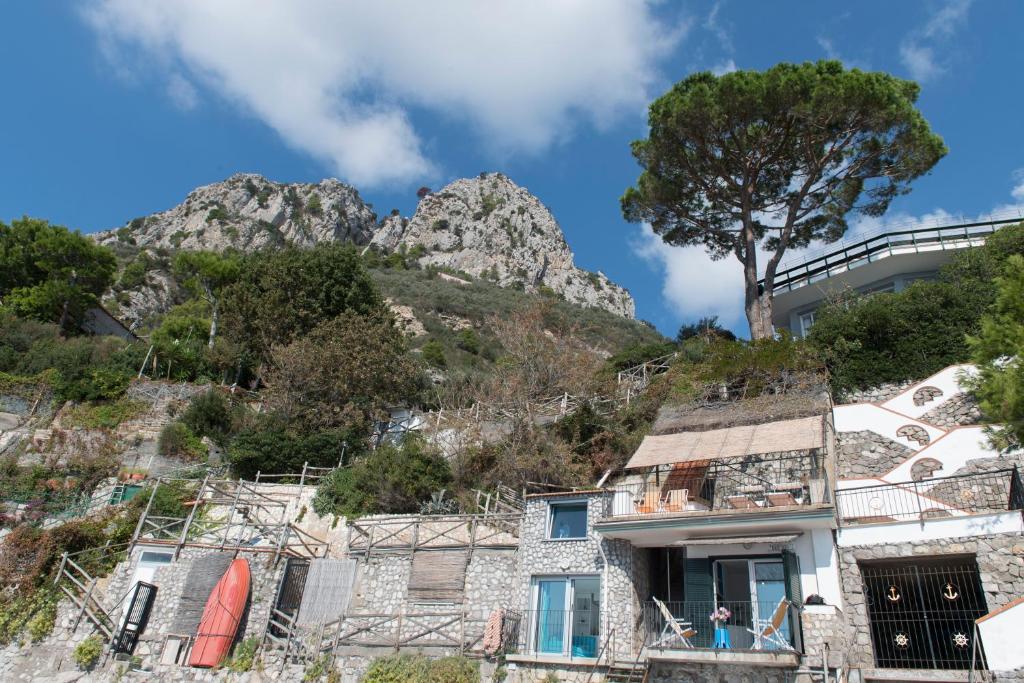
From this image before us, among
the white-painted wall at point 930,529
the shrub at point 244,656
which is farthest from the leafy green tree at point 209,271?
the white-painted wall at point 930,529

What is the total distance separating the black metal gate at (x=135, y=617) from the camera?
18.1m

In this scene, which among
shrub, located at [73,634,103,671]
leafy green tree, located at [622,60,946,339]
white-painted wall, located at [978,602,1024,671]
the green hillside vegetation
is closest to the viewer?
white-painted wall, located at [978,602,1024,671]

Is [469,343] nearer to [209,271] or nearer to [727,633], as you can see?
[209,271]

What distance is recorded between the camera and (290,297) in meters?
37.0

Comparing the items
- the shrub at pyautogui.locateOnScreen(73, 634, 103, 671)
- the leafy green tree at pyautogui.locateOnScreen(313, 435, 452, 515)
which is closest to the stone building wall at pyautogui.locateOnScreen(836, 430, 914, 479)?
the leafy green tree at pyautogui.locateOnScreen(313, 435, 452, 515)

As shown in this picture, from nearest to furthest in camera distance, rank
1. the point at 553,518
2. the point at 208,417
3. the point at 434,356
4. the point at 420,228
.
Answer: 1. the point at 553,518
2. the point at 208,417
3. the point at 434,356
4. the point at 420,228

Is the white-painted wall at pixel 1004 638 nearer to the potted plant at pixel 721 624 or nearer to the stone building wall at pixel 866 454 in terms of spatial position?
the potted plant at pixel 721 624

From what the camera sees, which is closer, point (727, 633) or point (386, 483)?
point (727, 633)

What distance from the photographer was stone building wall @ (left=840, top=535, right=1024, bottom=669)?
12.4 metres

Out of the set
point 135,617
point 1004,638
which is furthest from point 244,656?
point 1004,638

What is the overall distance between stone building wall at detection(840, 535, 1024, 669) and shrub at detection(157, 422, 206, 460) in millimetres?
24156

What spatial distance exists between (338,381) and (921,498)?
21454 millimetres

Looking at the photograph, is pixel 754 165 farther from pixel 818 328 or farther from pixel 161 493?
pixel 161 493

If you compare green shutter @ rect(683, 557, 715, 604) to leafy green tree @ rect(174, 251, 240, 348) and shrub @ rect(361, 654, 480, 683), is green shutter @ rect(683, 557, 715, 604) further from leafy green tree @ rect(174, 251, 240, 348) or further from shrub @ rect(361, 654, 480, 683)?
leafy green tree @ rect(174, 251, 240, 348)
